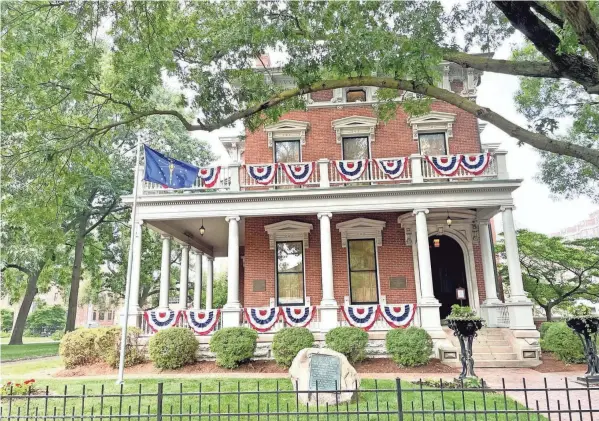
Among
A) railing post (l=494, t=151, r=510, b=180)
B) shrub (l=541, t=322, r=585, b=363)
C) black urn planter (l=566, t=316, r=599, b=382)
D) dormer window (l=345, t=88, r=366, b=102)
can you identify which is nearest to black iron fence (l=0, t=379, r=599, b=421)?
black urn planter (l=566, t=316, r=599, b=382)

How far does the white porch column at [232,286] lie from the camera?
13.6 meters

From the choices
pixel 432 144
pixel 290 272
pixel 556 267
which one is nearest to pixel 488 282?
pixel 432 144

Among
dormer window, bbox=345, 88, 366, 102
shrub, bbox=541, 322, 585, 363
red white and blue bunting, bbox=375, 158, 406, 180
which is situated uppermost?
dormer window, bbox=345, 88, 366, 102

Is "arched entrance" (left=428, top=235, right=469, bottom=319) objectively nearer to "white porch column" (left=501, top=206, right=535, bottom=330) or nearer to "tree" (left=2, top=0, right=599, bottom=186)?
"white porch column" (left=501, top=206, right=535, bottom=330)

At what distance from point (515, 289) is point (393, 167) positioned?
212 inches

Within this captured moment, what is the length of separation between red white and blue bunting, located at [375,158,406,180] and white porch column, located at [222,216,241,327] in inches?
206

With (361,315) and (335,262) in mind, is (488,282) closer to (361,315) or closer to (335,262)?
(361,315)

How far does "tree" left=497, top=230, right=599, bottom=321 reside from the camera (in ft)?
64.5

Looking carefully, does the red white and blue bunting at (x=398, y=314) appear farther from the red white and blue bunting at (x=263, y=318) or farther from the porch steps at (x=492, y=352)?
the red white and blue bunting at (x=263, y=318)

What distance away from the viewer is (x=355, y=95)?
710 inches

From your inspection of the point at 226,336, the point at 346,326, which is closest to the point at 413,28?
the point at 346,326

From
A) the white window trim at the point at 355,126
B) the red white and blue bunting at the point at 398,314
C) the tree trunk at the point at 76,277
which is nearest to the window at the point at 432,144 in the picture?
the white window trim at the point at 355,126

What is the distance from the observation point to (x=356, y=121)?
17.3 meters

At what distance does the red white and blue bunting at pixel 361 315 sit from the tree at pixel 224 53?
20.6ft
